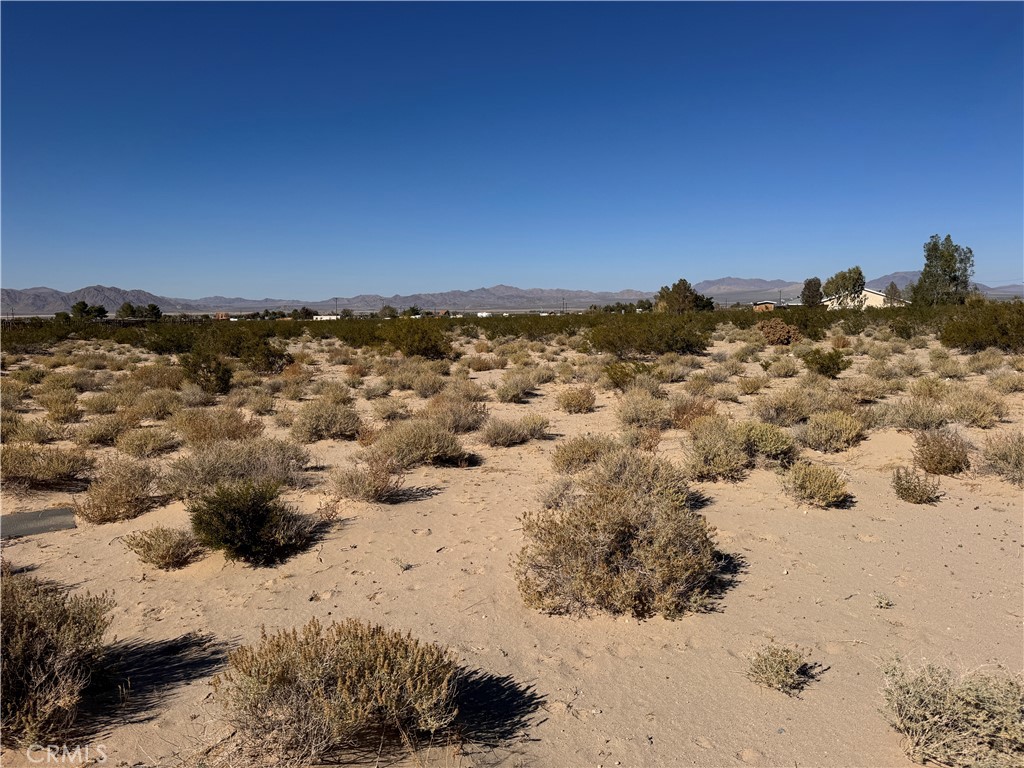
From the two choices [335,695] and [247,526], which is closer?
[335,695]

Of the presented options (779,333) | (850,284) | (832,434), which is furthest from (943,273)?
(832,434)

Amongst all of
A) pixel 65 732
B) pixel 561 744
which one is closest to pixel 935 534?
pixel 561 744

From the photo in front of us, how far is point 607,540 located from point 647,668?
1108mm

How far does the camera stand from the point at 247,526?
5.85 m

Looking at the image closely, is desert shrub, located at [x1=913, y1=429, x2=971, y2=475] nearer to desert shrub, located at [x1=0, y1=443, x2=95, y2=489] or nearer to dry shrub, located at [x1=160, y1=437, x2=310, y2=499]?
dry shrub, located at [x1=160, y1=437, x2=310, y2=499]

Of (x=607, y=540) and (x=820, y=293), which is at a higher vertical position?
(x=820, y=293)

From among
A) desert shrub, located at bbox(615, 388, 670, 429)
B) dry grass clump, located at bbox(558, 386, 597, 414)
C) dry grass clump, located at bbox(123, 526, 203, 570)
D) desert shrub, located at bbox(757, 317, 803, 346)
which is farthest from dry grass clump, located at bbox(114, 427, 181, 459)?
desert shrub, located at bbox(757, 317, 803, 346)

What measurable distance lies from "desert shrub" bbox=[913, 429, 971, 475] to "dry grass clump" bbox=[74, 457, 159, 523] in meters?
10.8

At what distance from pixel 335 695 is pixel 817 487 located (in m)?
6.40

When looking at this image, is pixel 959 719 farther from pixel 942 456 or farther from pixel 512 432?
pixel 512 432

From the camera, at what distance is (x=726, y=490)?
7879mm

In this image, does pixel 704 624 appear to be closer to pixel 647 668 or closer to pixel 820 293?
pixel 647 668

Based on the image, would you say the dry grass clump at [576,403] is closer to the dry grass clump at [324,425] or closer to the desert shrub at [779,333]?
the dry grass clump at [324,425]

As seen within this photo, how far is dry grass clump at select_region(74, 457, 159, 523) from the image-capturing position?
22.5 feet
